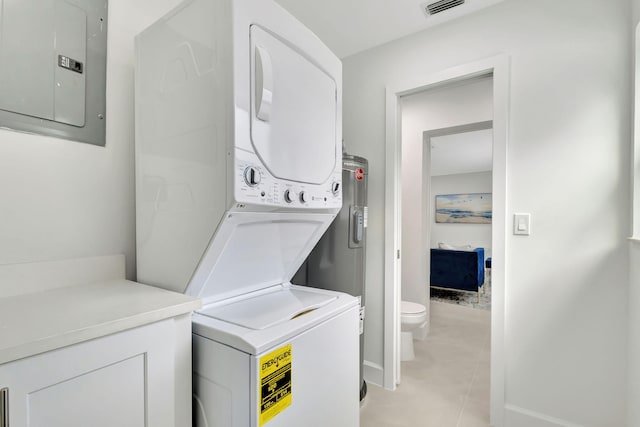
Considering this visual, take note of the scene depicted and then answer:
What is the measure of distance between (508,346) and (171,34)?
2342 mm

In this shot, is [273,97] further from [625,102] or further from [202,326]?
[625,102]

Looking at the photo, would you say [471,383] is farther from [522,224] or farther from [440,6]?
[440,6]

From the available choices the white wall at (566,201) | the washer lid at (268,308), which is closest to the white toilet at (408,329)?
the white wall at (566,201)

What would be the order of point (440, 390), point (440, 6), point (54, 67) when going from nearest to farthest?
1. point (54, 67)
2. point (440, 6)
3. point (440, 390)

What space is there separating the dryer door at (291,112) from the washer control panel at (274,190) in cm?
3

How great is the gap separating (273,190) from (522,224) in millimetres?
1564

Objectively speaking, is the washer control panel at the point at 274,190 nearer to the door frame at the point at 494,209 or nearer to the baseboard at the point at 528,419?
the door frame at the point at 494,209

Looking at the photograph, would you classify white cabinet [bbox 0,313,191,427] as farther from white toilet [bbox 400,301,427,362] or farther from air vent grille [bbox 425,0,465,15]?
air vent grille [bbox 425,0,465,15]

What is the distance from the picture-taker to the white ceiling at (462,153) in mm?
5070

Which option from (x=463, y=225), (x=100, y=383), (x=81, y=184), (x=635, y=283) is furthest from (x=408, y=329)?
(x=463, y=225)

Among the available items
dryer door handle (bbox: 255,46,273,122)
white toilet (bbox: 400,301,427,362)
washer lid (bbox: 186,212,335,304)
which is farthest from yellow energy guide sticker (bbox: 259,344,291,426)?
white toilet (bbox: 400,301,427,362)

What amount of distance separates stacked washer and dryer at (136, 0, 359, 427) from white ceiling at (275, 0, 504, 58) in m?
0.87

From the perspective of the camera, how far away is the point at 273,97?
103 cm

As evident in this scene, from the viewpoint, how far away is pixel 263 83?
0.95 metres
